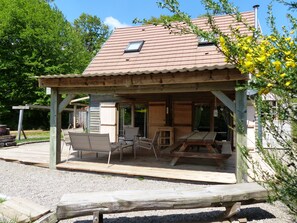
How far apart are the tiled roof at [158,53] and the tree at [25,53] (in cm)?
1135

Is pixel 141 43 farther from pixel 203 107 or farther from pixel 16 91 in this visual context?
pixel 16 91

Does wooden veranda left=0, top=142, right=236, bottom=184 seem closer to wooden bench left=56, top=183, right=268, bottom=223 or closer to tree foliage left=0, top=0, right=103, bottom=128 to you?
wooden bench left=56, top=183, right=268, bottom=223

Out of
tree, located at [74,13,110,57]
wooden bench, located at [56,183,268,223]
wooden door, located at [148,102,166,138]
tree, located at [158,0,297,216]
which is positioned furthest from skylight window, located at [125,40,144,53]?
tree, located at [74,13,110,57]

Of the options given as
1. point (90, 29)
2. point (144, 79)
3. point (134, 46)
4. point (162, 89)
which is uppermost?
point (90, 29)

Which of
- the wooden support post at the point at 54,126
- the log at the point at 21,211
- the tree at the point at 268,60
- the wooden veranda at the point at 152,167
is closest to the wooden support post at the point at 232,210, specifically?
the tree at the point at 268,60

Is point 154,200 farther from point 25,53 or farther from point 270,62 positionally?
point 25,53

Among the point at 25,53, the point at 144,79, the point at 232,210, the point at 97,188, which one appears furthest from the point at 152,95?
the point at 25,53

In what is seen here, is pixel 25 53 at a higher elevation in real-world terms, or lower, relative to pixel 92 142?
higher

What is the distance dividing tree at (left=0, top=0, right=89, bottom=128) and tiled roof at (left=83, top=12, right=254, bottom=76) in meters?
11.3

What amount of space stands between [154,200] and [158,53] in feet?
27.2

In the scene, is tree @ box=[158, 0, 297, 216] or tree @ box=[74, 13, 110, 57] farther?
tree @ box=[74, 13, 110, 57]

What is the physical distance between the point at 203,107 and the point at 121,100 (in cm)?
369

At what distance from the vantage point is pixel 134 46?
1155 cm

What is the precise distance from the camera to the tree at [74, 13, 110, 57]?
35125 millimetres
